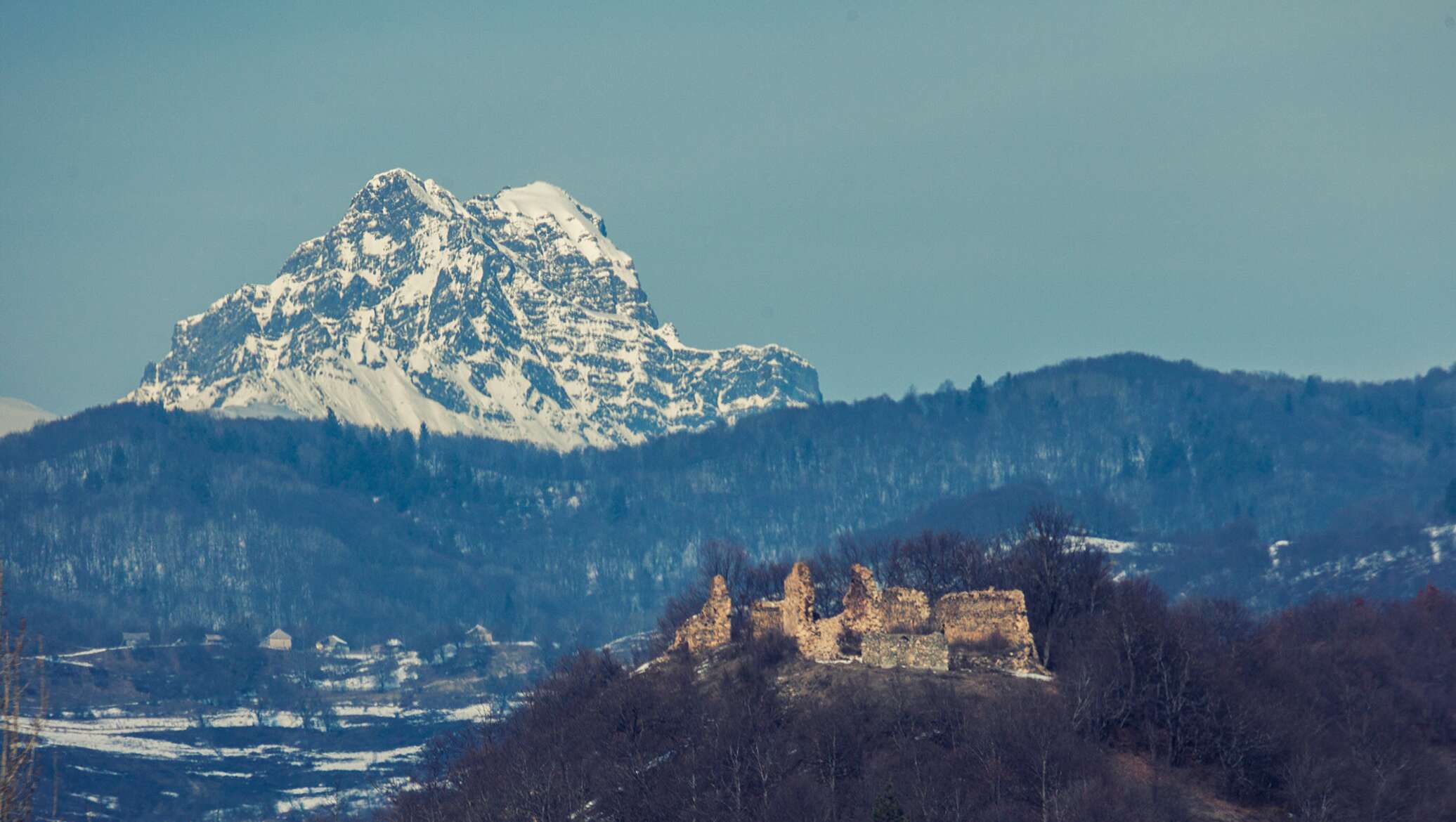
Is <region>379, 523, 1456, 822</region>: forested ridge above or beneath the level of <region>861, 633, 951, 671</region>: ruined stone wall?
beneath

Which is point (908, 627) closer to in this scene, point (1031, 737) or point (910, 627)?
point (910, 627)

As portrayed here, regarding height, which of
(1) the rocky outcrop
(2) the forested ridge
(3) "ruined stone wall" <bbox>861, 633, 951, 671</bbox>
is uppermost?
(1) the rocky outcrop

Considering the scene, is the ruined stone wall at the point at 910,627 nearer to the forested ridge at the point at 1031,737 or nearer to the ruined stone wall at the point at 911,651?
the ruined stone wall at the point at 911,651

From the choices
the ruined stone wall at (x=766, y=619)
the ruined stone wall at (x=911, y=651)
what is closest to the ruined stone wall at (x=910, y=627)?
the ruined stone wall at (x=911, y=651)

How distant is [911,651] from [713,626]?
17.2m

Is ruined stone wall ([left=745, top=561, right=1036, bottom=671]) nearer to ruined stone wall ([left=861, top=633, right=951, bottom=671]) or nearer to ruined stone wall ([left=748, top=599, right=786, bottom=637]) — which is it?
ruined stone wall ([left=861, top=633, right=951, bottom=671])

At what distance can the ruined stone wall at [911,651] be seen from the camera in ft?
353

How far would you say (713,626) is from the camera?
122688mm

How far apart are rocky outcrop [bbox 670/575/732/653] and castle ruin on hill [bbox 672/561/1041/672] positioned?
12.3 ft

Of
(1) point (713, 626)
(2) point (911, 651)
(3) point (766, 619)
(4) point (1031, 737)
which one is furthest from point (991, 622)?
(1) point (713, 626)

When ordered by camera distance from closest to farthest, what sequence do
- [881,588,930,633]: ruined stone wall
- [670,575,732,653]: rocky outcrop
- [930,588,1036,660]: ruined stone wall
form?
[930,588,1036,660]: ruined stone wall → [881,588,930,633]: ruined stone wall → [670,575,732,653]: rocky outcrop

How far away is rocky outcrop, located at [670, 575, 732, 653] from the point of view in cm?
12206

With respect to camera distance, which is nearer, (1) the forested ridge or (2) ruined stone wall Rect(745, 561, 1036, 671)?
(1) the forested ridge

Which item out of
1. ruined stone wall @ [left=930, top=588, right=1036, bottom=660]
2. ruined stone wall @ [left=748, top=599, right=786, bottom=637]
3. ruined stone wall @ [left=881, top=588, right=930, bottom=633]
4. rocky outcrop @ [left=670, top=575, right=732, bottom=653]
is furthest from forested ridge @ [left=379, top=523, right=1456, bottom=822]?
ruined stone wall @ [left=881, top=588, right=930, bottom=633]
